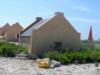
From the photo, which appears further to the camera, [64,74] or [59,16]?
[59,16]

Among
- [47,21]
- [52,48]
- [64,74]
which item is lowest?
[64,74]

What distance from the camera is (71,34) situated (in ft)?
114

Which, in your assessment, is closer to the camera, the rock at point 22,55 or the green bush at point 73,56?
the green bush at point 73,56

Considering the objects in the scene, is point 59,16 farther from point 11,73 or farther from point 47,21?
point 11,73

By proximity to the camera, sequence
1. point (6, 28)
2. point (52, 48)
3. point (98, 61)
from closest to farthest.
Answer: point (98, 61)
point (52, 48)
point (6, 28)

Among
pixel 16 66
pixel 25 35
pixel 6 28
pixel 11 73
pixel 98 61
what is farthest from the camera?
pixel 6 28

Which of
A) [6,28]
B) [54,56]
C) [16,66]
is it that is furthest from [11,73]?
[6,28]

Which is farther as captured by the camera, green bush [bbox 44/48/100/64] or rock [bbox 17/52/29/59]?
rock [bbox 17/52/29/59]

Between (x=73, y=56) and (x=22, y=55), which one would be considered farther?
(x=22, y=55)

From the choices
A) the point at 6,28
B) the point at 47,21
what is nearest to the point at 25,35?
the point at 47,21

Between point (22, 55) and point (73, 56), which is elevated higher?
point (22, 55)

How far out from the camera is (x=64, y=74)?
21.6 metres

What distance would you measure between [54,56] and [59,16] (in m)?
6.61

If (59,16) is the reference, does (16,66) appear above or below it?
below
